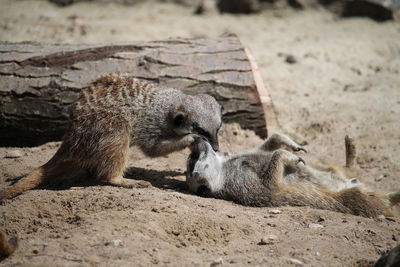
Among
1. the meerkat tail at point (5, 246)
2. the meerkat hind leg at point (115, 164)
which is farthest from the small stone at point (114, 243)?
the meerkat hind leg at point (115, 164)

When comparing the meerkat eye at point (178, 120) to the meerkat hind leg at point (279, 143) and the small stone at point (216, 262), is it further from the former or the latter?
the small stone at point (216, 262)

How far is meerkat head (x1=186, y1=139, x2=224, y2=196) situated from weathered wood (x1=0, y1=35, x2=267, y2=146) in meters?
0.98

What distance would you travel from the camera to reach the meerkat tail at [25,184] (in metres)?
3.73

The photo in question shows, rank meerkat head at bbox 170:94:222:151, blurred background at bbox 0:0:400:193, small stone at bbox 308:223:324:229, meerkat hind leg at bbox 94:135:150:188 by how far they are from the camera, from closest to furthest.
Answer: small stone at bbox 308:223:324:229, meerkat hind leg at bbox 94:135:150:188, meerkat head at bbox 170:94:222:151, blurred background at bbox 0:0:400:193

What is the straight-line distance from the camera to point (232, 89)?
16.4 feet

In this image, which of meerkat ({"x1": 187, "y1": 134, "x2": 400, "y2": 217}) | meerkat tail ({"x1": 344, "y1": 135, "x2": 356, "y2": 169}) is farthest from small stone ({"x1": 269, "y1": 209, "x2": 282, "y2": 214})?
meerkat tail ({"x1": 344, "y1": 135, "x2": 356, "y2": 169})

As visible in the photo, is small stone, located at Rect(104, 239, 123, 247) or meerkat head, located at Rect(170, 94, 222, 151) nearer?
small stone, located at Rect(104, 239, 123, 247)

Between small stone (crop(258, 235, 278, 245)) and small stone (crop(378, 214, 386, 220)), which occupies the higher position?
small stone (crop(258, 235, 278, 245))

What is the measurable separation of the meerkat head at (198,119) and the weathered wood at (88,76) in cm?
65

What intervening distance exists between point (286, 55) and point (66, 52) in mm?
3484

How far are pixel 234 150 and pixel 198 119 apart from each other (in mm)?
962

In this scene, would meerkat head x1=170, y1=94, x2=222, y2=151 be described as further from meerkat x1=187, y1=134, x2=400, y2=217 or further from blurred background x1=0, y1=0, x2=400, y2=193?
blurred background x1=0, y1=0, x2=400, y2=193

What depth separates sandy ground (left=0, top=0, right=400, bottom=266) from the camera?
9.55 ft

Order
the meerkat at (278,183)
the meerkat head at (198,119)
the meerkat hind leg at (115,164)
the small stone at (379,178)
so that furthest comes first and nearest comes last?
the small stone at (379,178)
the meerkat head at (198,119)
the meerkat hind leg at (115,164)
the meerkat at (278,183)
